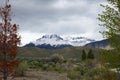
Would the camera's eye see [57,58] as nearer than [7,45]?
No

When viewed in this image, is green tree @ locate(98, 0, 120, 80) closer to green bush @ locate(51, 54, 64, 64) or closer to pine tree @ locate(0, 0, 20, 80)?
pine tree @ locate(0, 0, 20, 80)

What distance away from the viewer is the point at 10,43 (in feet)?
104

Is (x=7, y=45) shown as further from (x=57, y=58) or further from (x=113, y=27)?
(x=57, y=58)

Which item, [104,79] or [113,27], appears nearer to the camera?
[113,27]

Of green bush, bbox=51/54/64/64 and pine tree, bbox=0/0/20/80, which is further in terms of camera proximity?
green bush, bbox=51/54/64/64

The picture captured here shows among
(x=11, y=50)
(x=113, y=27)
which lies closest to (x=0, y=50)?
(x=11, y=50)

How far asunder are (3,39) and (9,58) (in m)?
2.06

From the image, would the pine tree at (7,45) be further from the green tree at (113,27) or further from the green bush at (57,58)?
the green bush at (57,58)

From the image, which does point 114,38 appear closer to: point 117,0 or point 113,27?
point 113,27

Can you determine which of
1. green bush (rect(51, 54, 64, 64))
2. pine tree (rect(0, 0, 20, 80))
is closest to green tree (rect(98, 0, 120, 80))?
pine tree (rect(0, 0, 20, 80))

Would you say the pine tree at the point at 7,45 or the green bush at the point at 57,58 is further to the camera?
the green bush at the point at 57,58

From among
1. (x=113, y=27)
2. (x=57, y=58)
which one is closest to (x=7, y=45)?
(x=113, y=27)

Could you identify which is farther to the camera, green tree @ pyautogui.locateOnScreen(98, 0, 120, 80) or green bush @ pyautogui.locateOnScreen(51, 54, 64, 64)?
green bush @ pyautogui.locateOnScreen(51, 54, 64, 64)

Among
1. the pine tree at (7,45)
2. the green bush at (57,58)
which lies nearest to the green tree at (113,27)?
the pine tree at (7,45)
